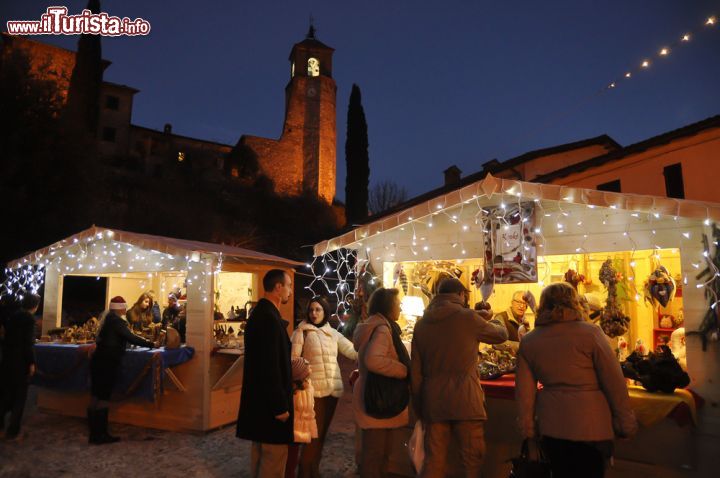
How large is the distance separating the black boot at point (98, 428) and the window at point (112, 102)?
97.2ft

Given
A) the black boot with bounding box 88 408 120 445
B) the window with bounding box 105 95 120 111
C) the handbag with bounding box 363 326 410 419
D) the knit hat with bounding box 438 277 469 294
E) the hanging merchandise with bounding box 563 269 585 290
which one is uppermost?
the window with bounding box 105 95 120 111

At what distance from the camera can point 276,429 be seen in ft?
9.93

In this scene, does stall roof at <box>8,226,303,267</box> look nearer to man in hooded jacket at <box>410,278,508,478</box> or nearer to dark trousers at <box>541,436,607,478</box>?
man in hooded jacket at <box>410,278,508,478</box>

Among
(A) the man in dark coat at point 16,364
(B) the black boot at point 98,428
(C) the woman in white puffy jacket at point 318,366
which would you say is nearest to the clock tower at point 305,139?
(A) the man in dark coat at point 16,364

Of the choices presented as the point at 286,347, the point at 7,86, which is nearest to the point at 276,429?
the point at 286,347

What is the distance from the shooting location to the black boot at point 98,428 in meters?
5.61

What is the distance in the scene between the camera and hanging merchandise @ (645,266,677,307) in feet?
14.8

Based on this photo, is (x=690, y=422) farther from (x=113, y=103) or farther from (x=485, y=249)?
(x=113, y=103)

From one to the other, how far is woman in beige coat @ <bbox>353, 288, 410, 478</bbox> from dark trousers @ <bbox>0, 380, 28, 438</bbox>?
14.5ft

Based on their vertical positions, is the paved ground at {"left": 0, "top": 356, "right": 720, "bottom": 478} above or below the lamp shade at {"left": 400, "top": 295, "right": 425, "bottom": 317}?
below

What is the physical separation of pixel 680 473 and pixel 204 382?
5047mm

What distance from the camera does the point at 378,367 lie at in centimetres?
321

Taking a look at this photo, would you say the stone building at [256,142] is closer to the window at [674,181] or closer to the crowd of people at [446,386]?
the window at [674,181]

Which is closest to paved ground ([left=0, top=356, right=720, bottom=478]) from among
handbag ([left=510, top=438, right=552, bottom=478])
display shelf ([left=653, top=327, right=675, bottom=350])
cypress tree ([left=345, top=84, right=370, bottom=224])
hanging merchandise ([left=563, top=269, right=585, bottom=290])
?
handbag ([left=510, top=438, right=552, bottom=478])
